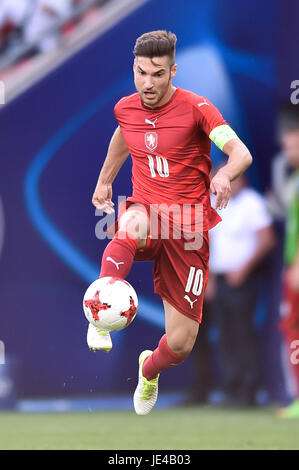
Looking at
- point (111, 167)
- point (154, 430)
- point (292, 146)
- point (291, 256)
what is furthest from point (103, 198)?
point (292, 146)

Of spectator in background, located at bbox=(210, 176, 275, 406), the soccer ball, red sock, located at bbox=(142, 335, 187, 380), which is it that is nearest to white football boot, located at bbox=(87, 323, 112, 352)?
the soccer ball

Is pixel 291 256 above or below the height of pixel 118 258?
above

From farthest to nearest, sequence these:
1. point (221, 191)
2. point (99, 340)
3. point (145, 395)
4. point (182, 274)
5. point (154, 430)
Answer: point (154, 430)
point (145, 395)
point (182, 274)
point (99, 340)
point (221, 191)

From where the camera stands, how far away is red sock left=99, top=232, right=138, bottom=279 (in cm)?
564

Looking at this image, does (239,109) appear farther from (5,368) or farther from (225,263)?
(5,368)

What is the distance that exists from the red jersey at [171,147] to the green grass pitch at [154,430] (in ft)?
6.37

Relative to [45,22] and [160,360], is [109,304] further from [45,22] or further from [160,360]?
[45,22]

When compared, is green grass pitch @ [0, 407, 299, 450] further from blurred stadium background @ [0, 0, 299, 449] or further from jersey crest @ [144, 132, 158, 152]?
jersey crest @ [144, 132, 158, 152]

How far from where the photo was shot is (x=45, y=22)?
387 inches

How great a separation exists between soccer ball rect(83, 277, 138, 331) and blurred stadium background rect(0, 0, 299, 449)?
4.23 metres

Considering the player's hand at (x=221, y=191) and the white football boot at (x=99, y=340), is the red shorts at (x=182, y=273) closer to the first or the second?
the white football boot at (x=99, y=340)

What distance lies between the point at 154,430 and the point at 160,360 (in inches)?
76.6

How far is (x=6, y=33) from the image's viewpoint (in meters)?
9.86
